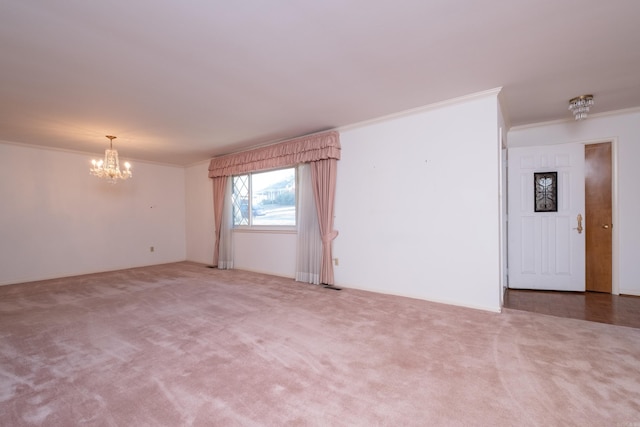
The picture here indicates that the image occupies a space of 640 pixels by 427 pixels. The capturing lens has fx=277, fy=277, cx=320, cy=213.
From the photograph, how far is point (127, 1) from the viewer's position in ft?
5.66

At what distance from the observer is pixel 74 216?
5.39m

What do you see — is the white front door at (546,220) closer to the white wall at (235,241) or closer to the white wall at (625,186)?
the white wall at (625,186)

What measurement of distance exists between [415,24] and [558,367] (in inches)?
104

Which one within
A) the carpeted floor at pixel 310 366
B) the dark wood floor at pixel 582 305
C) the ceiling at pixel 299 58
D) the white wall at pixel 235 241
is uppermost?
the ceiling at pixel 299 58

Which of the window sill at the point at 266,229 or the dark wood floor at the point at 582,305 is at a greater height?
the window sill at the point at 266,229

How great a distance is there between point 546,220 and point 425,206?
6.53 feet

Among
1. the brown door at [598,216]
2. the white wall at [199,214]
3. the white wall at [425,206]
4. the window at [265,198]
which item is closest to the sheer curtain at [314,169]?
the white wall at [425,206]

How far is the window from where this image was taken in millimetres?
5145

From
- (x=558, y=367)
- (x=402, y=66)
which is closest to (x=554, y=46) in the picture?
(x=402, y=66)

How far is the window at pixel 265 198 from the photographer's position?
514cm

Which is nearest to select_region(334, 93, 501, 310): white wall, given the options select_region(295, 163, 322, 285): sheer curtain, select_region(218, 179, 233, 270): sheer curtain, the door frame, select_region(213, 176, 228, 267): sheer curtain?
select_region(295, 163, 322, 285): sheer curtain

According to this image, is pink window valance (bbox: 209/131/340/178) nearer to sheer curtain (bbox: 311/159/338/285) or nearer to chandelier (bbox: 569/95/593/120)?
sheer curtain (bbox: 311/159/338/285)

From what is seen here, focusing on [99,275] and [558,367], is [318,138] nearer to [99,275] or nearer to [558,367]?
[558,367]

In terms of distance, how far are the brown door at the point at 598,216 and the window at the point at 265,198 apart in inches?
177
